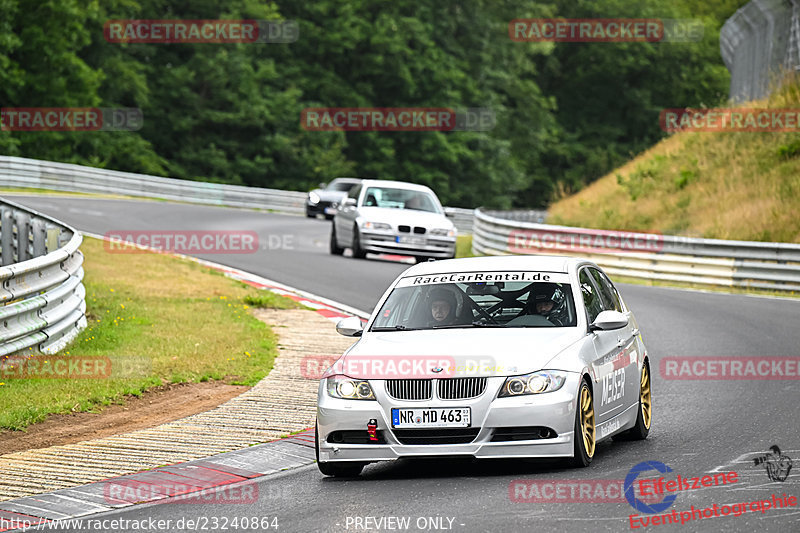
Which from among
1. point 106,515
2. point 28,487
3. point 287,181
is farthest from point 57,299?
point 287,181

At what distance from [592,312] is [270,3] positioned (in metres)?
56.5

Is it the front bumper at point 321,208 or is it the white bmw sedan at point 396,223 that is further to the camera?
the front bumper at point 321,208

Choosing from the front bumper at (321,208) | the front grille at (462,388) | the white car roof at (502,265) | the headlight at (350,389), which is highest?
the white car roof at (502,265)

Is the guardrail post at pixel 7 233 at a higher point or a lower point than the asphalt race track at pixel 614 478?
higher

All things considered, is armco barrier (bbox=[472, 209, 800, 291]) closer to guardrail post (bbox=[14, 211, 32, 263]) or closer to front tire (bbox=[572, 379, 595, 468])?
guardrail post (bbox=[14, 211, 32, 263])

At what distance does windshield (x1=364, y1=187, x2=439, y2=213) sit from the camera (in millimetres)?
26531

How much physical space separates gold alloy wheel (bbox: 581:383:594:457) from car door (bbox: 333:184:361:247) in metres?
17.9

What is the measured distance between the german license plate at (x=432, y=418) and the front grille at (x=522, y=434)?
0.21 metres

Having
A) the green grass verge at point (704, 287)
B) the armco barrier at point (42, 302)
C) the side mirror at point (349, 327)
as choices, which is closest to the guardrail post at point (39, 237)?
the armco barrier at point (42, 302)

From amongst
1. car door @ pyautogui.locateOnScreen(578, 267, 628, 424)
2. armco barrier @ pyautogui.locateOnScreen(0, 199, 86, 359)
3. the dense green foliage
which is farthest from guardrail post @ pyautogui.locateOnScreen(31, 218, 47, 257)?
the dense green foliage

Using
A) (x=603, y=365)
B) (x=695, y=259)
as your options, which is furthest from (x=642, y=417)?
(x=695, y=259)

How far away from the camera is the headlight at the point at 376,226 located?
2561 centimetres

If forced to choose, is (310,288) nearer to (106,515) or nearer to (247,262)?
(247,262)

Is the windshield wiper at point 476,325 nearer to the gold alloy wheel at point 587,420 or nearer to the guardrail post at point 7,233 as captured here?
the gold alloy wheel at point 587,420
